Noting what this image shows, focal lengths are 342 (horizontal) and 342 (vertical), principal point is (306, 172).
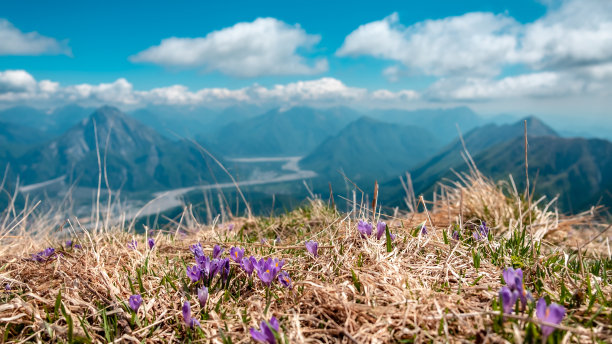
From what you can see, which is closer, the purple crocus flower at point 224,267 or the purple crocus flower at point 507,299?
the purple crocus flower at point 507,299

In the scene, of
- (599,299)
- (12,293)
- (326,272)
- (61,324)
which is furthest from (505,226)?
(12,293)

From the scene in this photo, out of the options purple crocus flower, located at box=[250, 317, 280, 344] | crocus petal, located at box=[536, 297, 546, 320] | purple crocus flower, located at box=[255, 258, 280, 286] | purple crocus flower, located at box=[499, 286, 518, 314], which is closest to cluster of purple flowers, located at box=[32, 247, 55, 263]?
purple crocus flower, located at box=[255, 258, 280, 286]

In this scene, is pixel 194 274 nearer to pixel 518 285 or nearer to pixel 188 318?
pixel 188 318

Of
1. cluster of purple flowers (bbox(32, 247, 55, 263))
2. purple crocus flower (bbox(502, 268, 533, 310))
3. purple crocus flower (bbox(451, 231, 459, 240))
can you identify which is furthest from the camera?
cluster of purple flowers (bbox(32, 247, 55, 263))

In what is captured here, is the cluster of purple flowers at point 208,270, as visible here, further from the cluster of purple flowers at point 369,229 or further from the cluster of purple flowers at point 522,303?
the cluster of purple flowers at point 522,303

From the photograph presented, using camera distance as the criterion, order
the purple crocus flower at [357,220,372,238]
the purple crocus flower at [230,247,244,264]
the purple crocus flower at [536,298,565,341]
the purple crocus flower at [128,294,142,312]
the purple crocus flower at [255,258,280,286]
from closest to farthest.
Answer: the purple crocus flower at [536,298,565,341] < the purple crocus flower at [128,294,142,312] < the purple crocus flower at [255,258,280,286] < the purple crocus flower at [230,247,244,264] < the purple crocus flower at [357,220,372,238]

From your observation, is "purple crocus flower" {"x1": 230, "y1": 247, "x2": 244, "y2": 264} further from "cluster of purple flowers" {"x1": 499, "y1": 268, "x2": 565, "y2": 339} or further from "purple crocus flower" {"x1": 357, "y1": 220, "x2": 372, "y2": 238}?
"cluster of purple flowers" {"x1": 499, "y1": 268, "x2": 565, "y2": 339}

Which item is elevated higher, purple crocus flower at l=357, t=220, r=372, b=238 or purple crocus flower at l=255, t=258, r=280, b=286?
purple crocus flower at l=357, t=220, r=372, b=238

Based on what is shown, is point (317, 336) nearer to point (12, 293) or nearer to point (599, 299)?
point (599, 299)

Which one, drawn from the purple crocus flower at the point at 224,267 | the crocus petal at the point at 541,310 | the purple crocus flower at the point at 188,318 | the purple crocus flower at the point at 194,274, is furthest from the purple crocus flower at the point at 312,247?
the crocus petal at the point at 541,310

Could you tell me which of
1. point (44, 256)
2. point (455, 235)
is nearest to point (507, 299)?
point (455, 235)
